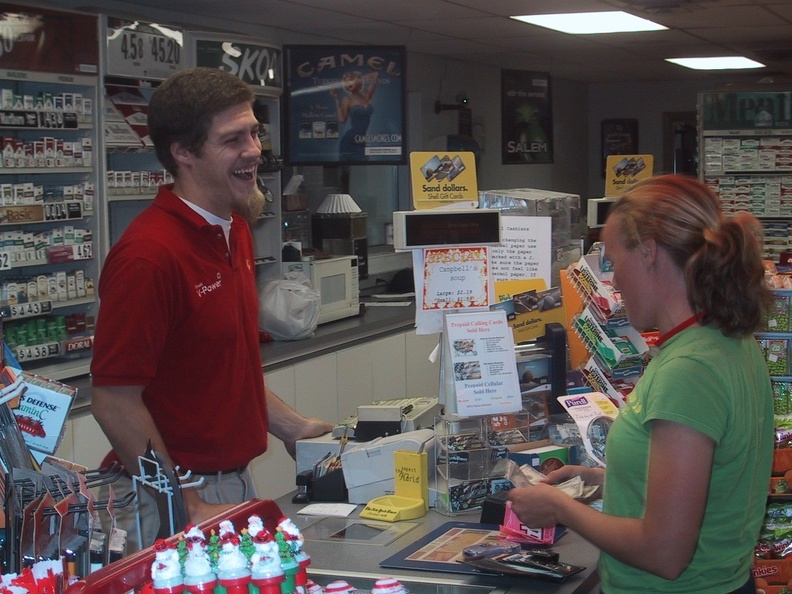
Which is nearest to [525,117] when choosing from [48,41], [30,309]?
Result: [48,41]

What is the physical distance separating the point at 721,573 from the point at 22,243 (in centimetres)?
359

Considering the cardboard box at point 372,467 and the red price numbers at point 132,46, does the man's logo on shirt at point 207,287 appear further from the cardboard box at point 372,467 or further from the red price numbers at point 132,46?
the red price numbers at point 132,46

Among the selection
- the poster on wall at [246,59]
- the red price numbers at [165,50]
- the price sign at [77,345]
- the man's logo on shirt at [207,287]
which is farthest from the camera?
the poster on wall at [246,59]

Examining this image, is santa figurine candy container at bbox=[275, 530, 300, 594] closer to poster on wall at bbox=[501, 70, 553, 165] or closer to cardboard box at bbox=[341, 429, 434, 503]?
cardboard box at bbox=[341, 429, 434, 503]

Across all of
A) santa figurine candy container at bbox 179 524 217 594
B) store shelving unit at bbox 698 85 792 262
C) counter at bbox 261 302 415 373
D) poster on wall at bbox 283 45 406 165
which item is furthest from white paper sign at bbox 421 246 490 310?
store shelving unit at bbox 698 85 792 262

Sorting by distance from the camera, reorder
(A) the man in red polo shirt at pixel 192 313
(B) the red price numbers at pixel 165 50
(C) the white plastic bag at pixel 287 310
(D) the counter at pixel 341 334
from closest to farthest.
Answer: (A) the man in red polo shirt at pixel 192 313
(B) the red price numbers at pixel 165 50
(D) the counter at pixel 341 334
(C) the white plastic bag at pixel 287 310

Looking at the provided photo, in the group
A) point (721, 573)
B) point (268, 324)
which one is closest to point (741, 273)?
point (721, 573)

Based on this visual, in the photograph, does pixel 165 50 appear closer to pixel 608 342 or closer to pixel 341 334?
pixel 341 334

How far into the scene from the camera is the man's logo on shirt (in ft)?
8.05

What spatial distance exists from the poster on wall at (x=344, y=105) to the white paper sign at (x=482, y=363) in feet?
12.4

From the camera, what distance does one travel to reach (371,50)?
21.0 ft

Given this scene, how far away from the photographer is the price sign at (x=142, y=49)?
4738 mm

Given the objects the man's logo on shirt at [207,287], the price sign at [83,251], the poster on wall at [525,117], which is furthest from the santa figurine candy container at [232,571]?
the poster on wall at [525,117]

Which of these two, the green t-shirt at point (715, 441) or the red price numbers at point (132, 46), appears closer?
the green t-shirt at point (715, 441)
